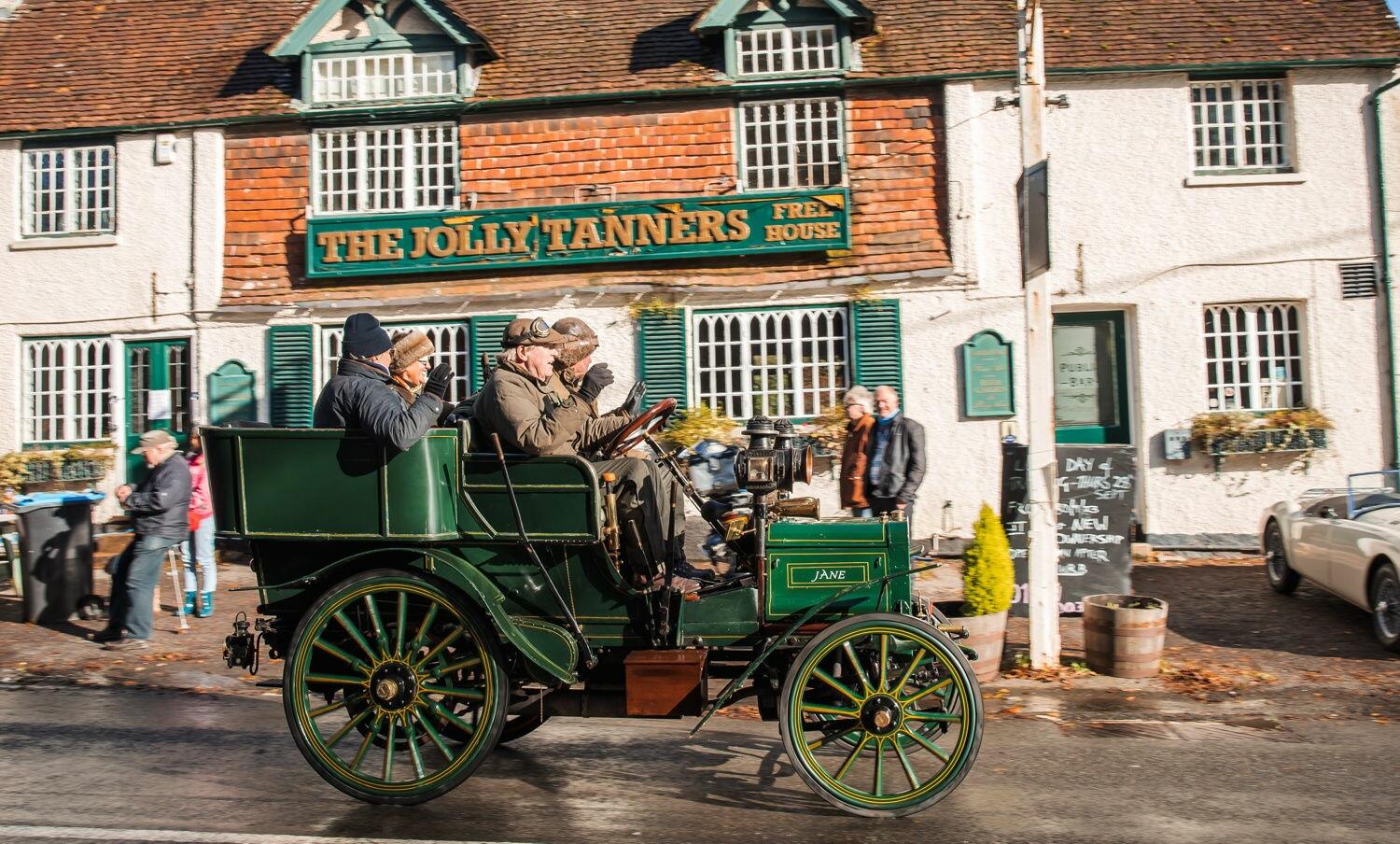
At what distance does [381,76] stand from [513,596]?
34.0 feet

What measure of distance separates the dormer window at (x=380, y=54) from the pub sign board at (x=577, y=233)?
1508 mm

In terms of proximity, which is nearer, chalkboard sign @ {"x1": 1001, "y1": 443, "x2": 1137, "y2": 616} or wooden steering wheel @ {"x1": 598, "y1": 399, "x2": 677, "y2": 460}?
wooden steering wheel @ {"x1": 598, "y1": 399, "x2": 677, "y2": 460}

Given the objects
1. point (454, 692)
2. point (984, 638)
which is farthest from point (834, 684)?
point (984, 638)

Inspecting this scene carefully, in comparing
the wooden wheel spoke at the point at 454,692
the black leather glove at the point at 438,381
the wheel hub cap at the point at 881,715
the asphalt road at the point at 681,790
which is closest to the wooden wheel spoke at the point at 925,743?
the wheel hub cap at the point at 881,715

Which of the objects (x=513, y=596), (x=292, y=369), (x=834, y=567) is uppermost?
(x=292, y=369)

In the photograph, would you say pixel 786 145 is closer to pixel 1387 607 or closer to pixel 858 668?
pixel 1387 607

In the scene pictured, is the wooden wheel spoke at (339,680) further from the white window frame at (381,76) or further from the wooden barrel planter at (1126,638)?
the white window frame at (381,76)

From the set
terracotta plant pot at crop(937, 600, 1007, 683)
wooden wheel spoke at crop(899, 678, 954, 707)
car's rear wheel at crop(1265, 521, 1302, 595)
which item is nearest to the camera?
wooden wheel spoke at crop(899, 678, 954, 707)

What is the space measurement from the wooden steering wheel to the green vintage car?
0.09 ft

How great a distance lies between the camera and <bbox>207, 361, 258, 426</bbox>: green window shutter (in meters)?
13.6

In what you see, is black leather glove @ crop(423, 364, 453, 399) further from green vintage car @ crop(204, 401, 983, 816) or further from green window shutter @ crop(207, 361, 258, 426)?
green window shutter @ crop(207, 361, 258, 426)

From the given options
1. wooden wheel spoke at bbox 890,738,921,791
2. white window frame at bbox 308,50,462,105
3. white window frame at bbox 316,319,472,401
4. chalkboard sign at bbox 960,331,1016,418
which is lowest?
wooden wheel spoke at bbox 890,738,921,791

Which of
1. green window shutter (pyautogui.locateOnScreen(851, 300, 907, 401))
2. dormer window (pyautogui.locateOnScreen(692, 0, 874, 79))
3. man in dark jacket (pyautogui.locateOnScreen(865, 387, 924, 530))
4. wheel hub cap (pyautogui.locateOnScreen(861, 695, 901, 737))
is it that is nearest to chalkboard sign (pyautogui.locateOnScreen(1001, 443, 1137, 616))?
man in dark jacket (pyautogui.locateOnScreen(865, 387, 924, 530))

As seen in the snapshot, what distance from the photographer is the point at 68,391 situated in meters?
14.0
